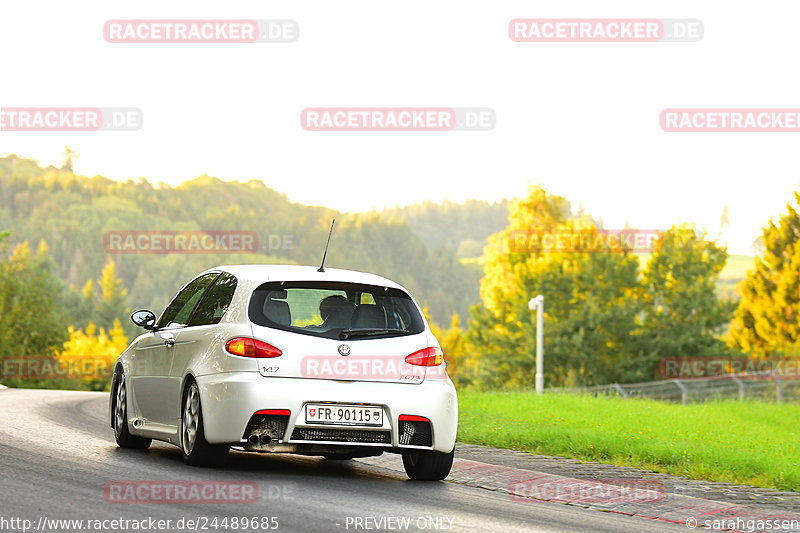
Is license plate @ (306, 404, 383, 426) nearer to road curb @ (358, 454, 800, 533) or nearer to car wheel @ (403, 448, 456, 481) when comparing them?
car wheel @ (403, 448, 456, 481)

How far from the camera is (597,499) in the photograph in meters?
8.82

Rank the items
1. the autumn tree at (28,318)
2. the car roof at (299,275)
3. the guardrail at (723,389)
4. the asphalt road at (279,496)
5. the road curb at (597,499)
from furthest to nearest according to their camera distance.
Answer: the autumn tree at (28,318) → the guardrail at (723,389) → the car roof at (299,275) → the road curb at (597,499) → the asphalt road at (279,496)

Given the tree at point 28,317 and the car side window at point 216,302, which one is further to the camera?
the tree at point 28,317

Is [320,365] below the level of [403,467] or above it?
above

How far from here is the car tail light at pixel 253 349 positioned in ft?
29.1

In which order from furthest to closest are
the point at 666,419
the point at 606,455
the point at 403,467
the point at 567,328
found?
the point at 567,328 < the point at 666,419 < the point at 606,455 < the point at 403,467

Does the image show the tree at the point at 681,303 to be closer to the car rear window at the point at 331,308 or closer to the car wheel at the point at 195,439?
the car rear window at the point at 331,308

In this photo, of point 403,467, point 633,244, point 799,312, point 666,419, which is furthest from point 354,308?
point 633,244

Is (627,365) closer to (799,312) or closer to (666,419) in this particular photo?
(799,312)

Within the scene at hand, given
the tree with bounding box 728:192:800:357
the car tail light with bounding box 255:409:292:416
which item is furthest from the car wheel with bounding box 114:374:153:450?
the tree with bounding box 728:192:800:357

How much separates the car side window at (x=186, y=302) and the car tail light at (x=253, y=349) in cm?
157

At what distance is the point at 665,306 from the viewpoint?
246 ft

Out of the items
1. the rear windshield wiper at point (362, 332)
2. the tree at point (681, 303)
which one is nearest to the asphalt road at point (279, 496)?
the rear windshield wiper at point (362, 332)

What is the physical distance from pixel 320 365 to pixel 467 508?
174 centimetres
